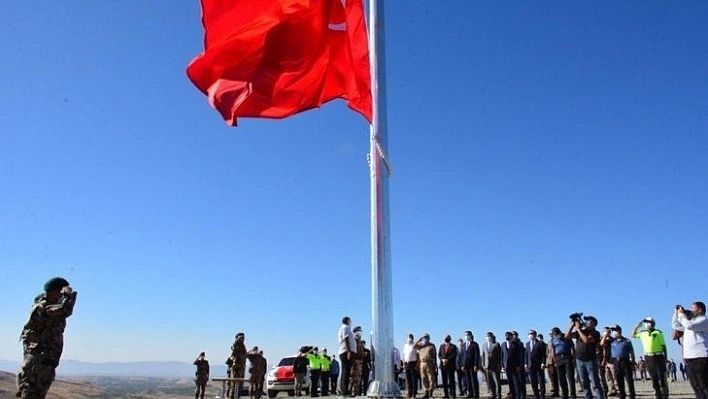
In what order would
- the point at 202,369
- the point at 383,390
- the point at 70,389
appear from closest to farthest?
1. the point at 383,390
2. the point at 202,369
3. the point at 70,389

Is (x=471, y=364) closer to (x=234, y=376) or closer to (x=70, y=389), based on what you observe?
(x=234, y=376)

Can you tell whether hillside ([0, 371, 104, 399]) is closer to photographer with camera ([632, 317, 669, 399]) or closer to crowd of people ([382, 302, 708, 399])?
crowd of people ([382, 302, 708, 399])

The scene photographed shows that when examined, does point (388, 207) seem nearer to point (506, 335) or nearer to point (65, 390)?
point (506, 335)

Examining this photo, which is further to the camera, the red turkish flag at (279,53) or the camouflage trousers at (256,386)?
the camouflage trousers at (256,386)

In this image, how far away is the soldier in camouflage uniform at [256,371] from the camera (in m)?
18.9

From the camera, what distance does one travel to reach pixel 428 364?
1659 cm

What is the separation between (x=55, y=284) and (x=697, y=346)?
9.63 metres

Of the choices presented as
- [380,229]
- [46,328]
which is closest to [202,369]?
[46,328]

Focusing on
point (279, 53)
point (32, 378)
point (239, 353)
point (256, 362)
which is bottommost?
point (32, 378)

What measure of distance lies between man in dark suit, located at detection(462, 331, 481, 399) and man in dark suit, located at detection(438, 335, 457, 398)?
320mm

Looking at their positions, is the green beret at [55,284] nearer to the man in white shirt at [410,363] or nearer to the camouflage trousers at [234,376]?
the camouflage trousers at [234,376]

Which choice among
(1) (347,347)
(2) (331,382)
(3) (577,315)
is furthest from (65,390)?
(3) (577,315)

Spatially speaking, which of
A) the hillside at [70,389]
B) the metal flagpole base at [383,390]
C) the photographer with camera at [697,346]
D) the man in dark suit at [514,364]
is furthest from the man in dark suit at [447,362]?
the hillside at [70,389]

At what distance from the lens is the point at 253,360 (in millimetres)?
19094
